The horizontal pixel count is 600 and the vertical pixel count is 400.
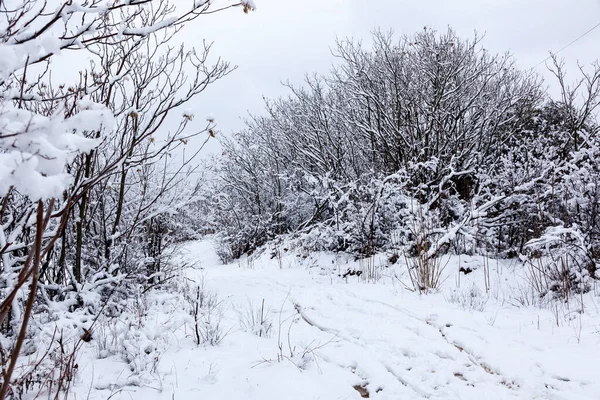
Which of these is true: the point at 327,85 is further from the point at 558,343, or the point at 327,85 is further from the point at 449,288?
the point at 558,343

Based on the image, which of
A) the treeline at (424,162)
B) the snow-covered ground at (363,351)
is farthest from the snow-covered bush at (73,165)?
the treeline at (424,162)

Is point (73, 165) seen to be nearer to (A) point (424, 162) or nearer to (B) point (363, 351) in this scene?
(B) point (363, 351)

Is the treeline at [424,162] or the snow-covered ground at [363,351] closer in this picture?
the snow-covered ground at [363,351]

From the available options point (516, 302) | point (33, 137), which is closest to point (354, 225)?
point (516, 302)

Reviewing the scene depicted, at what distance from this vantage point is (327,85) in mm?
12562

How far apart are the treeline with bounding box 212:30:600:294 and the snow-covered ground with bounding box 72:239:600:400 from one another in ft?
2.96

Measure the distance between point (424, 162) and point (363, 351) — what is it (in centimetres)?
611

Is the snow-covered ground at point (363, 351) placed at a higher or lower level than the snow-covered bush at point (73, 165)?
lower

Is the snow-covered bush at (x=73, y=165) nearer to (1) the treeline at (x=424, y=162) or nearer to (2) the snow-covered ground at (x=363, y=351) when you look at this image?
(2) the snow-covered ground at (x=363, y=351)

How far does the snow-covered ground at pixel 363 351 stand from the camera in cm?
243

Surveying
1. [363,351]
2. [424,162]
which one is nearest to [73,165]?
[363,351]

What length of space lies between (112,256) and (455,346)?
4.01 meters

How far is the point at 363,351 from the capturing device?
10.1 feet

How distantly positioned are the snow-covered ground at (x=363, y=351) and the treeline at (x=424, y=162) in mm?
903
